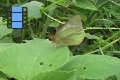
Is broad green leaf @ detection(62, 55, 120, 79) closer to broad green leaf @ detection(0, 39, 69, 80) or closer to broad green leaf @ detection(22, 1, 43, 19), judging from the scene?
broad green leaf @ detection(0, 39, 69, 80)

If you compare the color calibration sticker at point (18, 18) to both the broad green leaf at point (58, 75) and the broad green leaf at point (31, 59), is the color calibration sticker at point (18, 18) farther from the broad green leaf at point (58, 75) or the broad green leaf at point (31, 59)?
the broad green leaf at point (58, 75)

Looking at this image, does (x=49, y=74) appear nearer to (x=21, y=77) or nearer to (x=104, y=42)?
(x=21, y=77)

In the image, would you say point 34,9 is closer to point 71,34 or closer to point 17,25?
point 17,25

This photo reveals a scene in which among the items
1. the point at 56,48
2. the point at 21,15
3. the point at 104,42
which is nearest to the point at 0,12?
the point at 21,15

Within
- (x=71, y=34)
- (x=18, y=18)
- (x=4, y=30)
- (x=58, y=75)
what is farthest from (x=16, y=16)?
(x=58, y=75)

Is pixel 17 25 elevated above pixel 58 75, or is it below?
below
